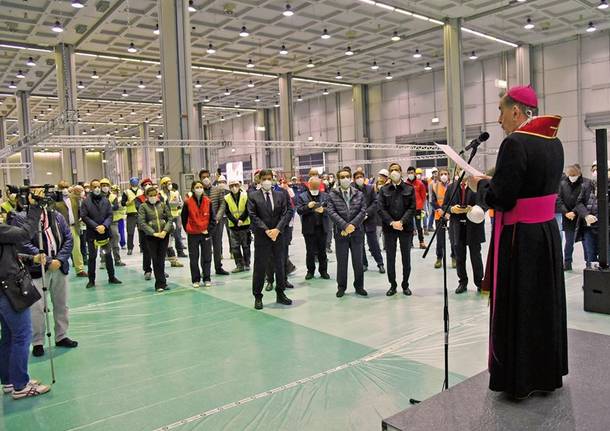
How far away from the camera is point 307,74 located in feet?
80.9

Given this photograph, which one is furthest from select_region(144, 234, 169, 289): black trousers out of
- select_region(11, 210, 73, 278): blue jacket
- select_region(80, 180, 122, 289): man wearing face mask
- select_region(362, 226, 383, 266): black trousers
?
select_region(362, 226, 383, 266): black trousers

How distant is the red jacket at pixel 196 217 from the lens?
299 inches

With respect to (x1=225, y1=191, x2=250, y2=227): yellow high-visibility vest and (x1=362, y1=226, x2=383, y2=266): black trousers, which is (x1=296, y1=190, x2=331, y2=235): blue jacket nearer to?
(x1=362, y1=226, x2=383, y2=266): black trousers

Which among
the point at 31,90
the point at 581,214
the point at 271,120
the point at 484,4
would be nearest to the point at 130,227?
the point at 581,214

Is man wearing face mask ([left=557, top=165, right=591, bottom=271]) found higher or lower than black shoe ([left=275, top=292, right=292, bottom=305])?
higher

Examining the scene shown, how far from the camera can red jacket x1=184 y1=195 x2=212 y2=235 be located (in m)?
7.61

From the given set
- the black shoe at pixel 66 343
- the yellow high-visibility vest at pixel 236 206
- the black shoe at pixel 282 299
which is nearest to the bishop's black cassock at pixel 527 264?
the black shoe at pixel 282 299

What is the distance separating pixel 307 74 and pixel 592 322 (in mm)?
21373

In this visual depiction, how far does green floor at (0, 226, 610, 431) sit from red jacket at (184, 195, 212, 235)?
1077 mm

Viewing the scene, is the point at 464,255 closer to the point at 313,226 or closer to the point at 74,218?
the point at 313,226

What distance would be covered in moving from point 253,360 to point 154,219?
3.88m

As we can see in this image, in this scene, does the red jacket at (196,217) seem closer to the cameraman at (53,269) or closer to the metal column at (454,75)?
the cameraman at (53,269)

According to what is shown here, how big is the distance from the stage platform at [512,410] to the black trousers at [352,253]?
360 centimetres

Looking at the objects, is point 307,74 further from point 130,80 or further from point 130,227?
point 130,227
